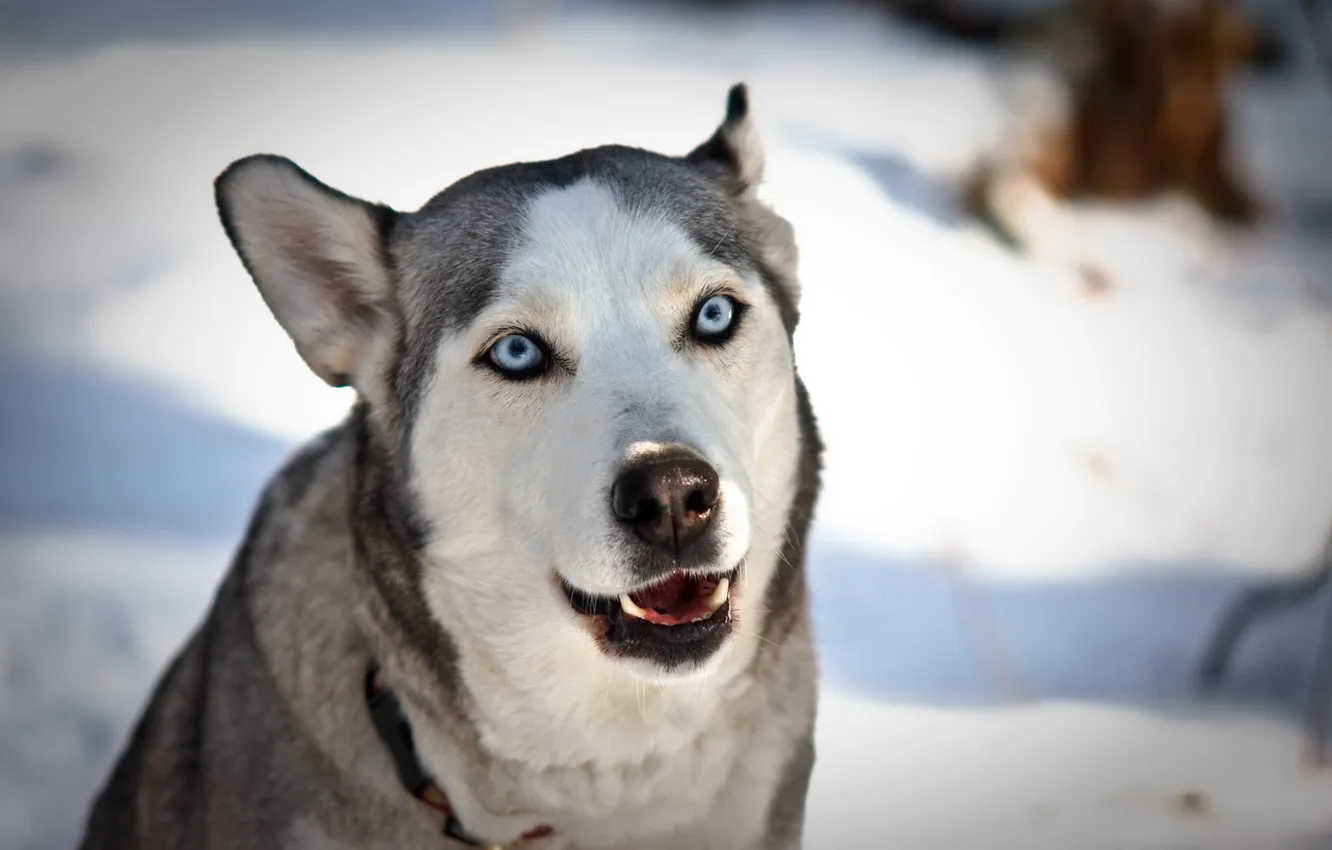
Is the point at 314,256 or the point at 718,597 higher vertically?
the point at 314,256

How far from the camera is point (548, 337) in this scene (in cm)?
219

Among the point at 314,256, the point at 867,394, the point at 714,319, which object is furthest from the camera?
the point at 867,394

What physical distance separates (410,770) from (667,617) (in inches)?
23.6

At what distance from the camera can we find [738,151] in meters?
2.58

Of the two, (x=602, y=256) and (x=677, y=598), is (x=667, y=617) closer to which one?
(x=677, y=598)

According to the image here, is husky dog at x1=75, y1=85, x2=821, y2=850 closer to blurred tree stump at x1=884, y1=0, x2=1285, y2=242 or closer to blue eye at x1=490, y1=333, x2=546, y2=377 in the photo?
blue eye at x1=490, y1=333, x2=546, y2=377

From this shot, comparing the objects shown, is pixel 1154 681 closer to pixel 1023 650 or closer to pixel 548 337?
pixel 1023 650

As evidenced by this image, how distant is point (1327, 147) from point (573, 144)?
3136mm

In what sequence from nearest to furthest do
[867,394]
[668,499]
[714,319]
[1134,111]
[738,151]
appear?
1. [668,499]
2. [714,319]
3. [738,151]
4. [867,394]
5. [1134,111]

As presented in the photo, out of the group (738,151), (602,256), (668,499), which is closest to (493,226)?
(602,256)

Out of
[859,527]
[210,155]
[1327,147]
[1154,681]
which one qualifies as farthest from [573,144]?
[1327,147]

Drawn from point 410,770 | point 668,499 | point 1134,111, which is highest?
point 1134,111

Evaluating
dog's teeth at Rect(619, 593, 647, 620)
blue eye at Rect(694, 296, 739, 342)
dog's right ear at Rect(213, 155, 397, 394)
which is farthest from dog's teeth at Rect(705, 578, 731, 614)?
dog's right ear at Rect(213, 155, 397, 394)

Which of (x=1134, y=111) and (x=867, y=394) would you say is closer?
(x=867, y=394)
